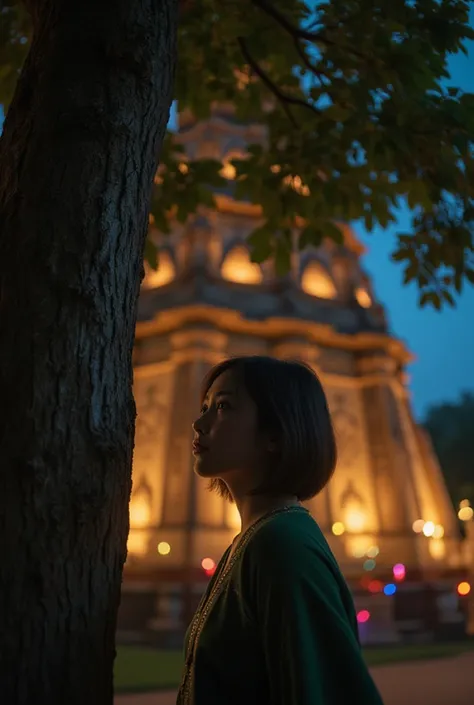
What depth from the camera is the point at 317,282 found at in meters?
21.6

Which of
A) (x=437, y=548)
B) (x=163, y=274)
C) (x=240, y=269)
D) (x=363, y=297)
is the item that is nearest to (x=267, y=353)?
(x=240, y=269)

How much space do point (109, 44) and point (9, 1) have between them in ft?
9.93

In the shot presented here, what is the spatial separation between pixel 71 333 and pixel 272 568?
0.93 meters

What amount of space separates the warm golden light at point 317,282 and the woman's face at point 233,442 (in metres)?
19.5

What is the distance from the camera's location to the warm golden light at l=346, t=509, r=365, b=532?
17562mm

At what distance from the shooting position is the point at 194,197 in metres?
5.03

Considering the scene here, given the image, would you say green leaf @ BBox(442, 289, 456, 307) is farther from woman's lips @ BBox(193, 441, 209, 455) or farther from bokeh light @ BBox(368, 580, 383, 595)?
bokeh light @ BBox(368, 580, 383, 595)

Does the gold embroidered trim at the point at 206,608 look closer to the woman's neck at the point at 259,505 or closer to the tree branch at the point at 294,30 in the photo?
the woman's neck at the point at 259,505

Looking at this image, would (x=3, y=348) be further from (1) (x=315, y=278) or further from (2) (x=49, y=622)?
(1) (x=315, y=278)

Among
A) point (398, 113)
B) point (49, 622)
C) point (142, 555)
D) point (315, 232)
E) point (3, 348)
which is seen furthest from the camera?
point (142, 555)

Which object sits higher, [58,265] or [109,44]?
[109,44]

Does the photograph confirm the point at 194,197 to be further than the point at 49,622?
Yes

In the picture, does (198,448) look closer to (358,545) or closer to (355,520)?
(358,545)

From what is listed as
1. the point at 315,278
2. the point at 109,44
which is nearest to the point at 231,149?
the point at 315,278
